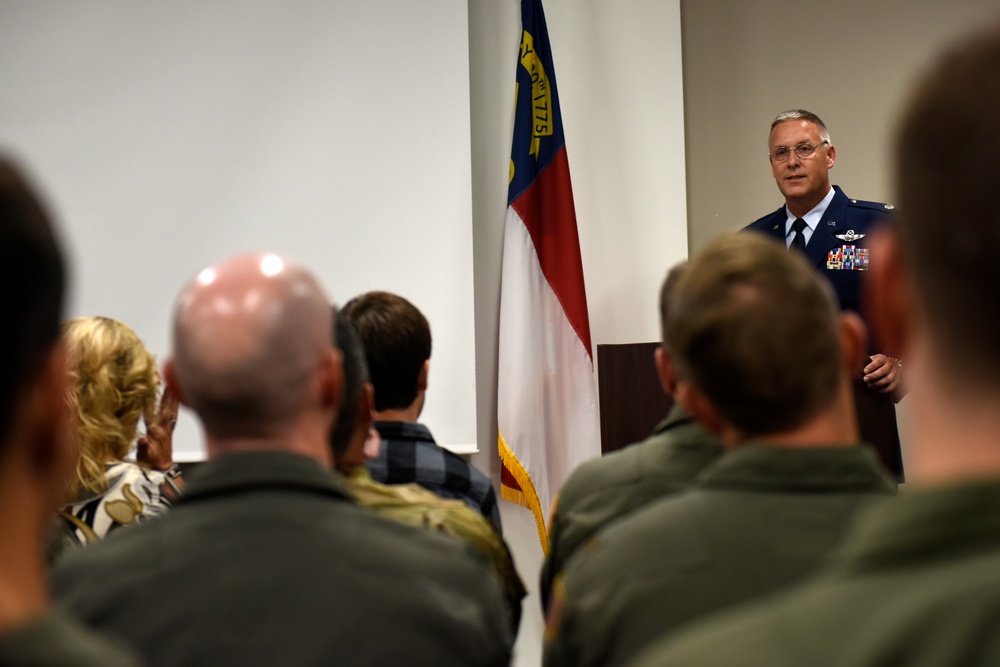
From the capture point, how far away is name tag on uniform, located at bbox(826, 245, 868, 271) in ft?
11.5

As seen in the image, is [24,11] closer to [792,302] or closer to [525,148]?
[525,148]

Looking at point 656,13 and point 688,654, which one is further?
point 656,13

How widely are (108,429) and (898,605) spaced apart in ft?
6.21

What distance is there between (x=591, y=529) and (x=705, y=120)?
3.18 meters

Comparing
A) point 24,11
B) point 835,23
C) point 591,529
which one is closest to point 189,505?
point 591,529

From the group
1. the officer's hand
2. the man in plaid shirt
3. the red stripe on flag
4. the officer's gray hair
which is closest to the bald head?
the man in plaid shirt

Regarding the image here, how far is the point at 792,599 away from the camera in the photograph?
587mm

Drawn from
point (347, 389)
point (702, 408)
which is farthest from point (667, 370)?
point (347, 389)

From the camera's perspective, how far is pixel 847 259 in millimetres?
3506

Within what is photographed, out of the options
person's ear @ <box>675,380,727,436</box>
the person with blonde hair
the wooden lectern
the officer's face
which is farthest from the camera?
the officer's face

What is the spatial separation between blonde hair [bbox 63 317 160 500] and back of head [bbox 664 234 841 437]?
4.30ft

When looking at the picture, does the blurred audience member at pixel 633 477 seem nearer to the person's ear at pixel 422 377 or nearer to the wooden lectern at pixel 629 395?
the person's ear at pixel 422 377

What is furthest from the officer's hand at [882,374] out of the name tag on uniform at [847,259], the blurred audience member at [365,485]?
the blurred audience member at [365,485]

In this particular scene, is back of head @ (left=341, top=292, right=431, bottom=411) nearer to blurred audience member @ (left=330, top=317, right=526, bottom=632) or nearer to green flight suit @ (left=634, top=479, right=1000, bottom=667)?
blurred audience member @ (left=330, top=317, right=526, bottom=632)
